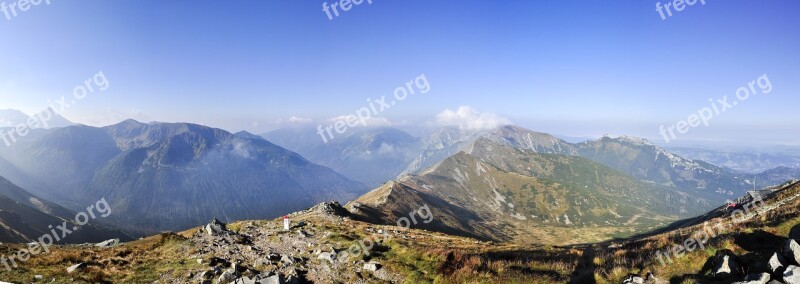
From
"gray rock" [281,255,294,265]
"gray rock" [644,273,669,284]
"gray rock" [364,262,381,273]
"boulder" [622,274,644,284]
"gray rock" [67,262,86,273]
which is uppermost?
"gray rock" [67,262,86,273]

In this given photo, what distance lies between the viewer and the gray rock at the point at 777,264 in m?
13.4

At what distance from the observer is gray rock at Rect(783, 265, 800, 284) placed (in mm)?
12461

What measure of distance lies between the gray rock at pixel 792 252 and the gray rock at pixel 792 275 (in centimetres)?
107

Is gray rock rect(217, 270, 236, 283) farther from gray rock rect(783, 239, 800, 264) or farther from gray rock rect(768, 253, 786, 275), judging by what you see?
gray rock rect(783, 239, 800, 264)

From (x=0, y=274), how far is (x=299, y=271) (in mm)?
18499

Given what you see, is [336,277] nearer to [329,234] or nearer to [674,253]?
[329,234]

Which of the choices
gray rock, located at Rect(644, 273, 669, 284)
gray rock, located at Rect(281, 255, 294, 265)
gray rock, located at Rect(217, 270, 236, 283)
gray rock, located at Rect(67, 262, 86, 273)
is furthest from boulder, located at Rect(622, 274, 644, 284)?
gray rock, located at Rect(67, 262, 86, 273)

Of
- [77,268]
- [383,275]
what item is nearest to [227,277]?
[383,275]

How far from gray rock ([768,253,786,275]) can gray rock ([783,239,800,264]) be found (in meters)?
0.28

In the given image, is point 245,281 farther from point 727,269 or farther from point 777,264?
point 777,264

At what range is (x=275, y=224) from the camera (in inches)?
1923

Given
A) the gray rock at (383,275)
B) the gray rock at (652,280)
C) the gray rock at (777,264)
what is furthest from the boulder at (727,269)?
the gray rock at (383,275)

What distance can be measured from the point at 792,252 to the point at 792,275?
1.96 meters

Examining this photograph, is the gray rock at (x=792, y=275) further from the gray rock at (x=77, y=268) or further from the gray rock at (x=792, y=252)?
the gray rock at (x=77, y=268)
